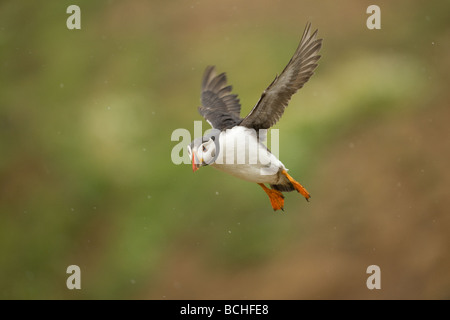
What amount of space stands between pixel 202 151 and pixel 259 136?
607 millimetres

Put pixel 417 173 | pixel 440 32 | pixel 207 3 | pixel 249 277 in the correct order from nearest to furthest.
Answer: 1. pixel 249 277
2. pixel 417 173
3. pixel 440 32
4. pixel 207 3

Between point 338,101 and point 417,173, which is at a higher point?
point 338,101

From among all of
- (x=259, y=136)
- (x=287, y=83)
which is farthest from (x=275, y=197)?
(x=287, y=83)

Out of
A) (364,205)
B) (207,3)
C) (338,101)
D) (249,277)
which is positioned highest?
(207,3)

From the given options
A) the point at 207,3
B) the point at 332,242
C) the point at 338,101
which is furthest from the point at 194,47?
the point at 332,242

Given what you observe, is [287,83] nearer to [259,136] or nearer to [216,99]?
[259,136]

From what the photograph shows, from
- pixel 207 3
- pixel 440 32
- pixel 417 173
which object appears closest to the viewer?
pixel 417 173

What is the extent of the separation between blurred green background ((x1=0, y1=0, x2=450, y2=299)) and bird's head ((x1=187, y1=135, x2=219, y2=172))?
4.05 metres

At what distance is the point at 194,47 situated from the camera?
28.6 feet

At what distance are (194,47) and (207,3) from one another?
0.77 metres

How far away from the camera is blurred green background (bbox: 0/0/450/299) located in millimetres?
7375

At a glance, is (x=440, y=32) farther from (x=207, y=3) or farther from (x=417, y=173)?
(x=207, y=3)

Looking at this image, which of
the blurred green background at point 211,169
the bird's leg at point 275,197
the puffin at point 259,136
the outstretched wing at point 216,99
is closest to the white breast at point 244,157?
the puffin at point 259,136

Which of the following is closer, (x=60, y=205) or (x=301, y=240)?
(x=301, y=240)
